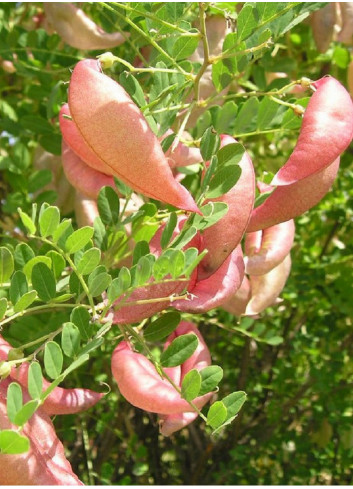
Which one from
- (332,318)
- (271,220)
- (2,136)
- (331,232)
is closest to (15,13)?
(2,136)

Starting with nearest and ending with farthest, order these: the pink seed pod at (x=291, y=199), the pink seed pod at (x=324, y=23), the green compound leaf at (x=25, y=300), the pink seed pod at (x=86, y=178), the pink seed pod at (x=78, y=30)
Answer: the green compound leaf at (x=25, y=300)
the pink seed pod at (x=291, y=199)
the pink seed pod at (x=86, y=178)
the pink seed pod at (x=78, y=30)
the pink seed pod at (x=324, y=23)

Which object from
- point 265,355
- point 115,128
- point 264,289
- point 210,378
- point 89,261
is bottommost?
point 265,355

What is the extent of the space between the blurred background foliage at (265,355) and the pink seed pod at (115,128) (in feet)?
1.62

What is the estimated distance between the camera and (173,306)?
0.70 m

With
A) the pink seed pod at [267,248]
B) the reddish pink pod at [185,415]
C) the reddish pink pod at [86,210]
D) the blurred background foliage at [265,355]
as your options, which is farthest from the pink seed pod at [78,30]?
the reddish pink pod at [185,415]

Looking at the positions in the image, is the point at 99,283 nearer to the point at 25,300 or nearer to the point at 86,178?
the point at 25,300

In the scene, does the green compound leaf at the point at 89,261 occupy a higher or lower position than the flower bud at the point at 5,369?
higher

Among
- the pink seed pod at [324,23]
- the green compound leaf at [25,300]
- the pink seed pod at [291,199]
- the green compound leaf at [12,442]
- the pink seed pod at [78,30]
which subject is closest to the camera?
the green compound leaf at [12,442]

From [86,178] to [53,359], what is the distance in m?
0.29

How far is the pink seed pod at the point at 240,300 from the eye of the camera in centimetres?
86

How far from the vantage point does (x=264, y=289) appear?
91 cm

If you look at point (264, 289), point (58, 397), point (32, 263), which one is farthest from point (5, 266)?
point (264, 289)

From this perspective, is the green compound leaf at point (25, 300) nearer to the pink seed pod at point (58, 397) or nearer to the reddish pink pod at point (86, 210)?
the pink seed pod at point (58, 397)

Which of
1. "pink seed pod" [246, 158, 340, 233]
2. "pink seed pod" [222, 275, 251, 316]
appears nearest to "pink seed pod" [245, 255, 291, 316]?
"pink seed pod" [222, 275, 251, 316]
